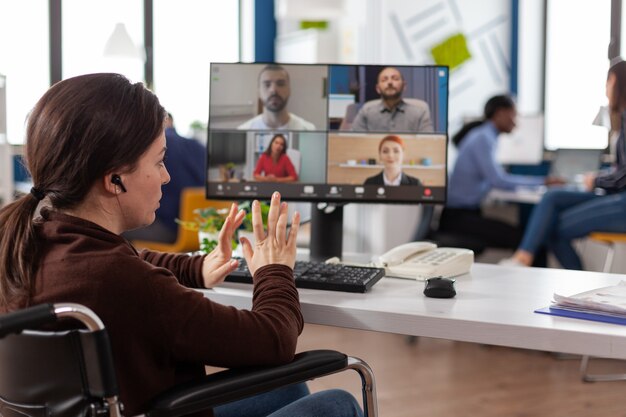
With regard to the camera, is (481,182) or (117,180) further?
(481,182)

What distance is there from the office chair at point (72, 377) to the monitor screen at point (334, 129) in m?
0.86

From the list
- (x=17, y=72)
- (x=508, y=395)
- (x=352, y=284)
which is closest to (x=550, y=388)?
(x=508, y=395)

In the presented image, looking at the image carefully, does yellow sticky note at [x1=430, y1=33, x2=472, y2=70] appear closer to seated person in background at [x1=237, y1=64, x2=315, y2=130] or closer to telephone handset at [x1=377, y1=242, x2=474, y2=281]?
seated person in background at [x1=237, y1=64, x2=315, y2=130]

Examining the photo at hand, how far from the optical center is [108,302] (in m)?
1.10

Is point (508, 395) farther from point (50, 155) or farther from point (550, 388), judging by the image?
point (50, 155)

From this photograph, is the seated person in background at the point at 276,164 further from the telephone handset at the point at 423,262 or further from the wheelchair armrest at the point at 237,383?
the wheelchair armrest at the point at 237,383

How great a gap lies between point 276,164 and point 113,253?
0.93 meters

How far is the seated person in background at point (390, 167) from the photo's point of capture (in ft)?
6.47

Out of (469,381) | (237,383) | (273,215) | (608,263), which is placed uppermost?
(273,215)

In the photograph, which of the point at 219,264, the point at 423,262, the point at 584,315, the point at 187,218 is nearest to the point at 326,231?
the point at 423,262

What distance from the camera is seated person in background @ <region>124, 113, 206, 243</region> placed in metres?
4.05

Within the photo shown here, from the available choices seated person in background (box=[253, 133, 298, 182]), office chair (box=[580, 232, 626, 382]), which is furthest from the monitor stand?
office chair (box=[580, 232, 626, 382])

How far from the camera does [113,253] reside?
1.12 metres

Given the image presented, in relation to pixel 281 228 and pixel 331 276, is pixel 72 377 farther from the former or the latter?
pixel 331 276
